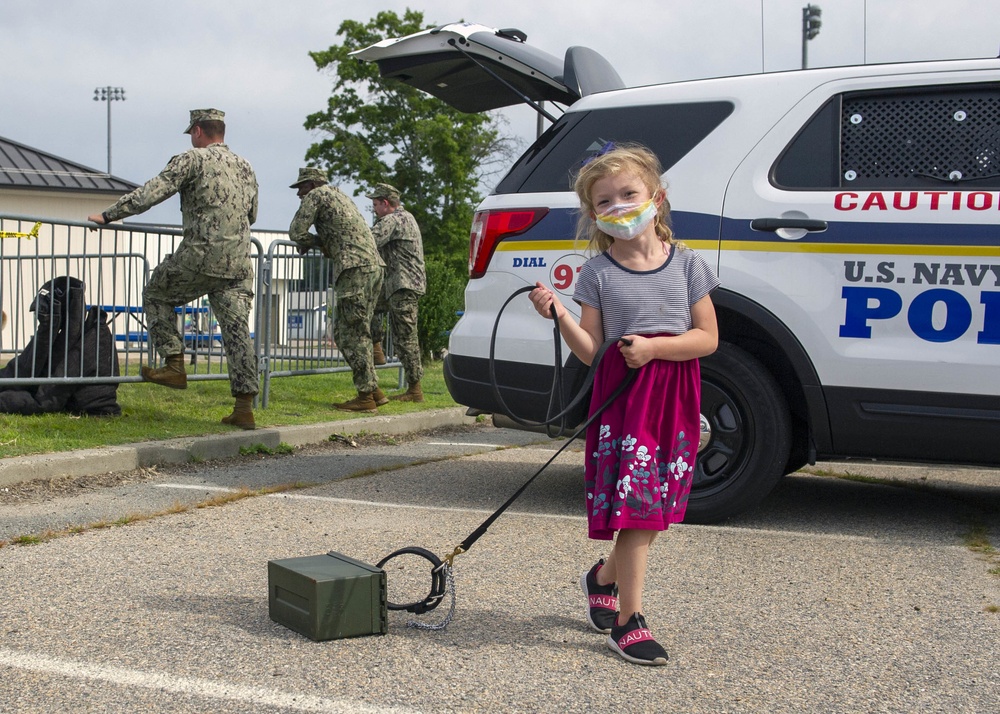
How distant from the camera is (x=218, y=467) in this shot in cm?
659

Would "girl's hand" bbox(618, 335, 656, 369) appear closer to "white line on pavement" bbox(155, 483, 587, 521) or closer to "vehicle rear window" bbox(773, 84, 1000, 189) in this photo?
"vehicle rear window" bbox(773, 84, 1000, 189)

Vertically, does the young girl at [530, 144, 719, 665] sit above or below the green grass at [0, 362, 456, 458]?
above

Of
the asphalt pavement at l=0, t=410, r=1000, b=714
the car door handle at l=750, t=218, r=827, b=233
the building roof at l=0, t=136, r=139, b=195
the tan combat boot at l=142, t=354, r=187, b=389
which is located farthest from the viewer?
the building roof at l=0, t=136, r=139, b=195

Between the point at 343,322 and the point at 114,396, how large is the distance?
2.04 m

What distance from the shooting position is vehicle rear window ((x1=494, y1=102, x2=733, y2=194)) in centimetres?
517

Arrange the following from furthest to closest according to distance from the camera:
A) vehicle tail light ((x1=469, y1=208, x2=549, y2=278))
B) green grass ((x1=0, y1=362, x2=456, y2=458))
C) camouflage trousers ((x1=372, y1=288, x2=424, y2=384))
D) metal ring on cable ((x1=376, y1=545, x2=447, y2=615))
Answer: camouflage trousers ((x1=372, y1=288, x2=424, y2=384))
green grass ((x1=0, y1=362, x2=456, y2=458))
vehicle tail light ((x1=469, y1=208, x2=549, y2=278))
metal ring on cable ((x1=376, y1=545, x2=447, y2=615))

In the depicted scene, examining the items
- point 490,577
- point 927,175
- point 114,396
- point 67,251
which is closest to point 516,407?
point 490,577

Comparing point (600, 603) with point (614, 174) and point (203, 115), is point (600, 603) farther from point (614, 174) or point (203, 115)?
point (203, 115)

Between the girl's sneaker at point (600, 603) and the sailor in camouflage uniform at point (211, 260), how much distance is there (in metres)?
4.49

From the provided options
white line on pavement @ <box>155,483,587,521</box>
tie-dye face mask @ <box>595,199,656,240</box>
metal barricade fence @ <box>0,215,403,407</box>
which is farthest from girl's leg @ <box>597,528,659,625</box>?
metal barricade fence @ <box>0,215,403,407</box>

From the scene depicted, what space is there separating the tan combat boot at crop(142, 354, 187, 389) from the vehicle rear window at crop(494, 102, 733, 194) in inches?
124

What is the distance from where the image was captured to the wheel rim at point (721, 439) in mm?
5000

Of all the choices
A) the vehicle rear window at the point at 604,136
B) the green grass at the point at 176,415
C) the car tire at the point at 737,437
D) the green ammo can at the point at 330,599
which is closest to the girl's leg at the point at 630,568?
the green ammo can at the point at 330,599

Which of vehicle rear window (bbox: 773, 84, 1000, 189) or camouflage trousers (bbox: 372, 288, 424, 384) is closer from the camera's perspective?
vehicle rear window (bbox: 773, 84, 1000, 189)
